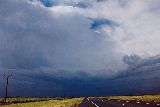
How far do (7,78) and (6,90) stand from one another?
15.9 ft

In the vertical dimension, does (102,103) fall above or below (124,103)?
above

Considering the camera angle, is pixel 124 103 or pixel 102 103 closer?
pixel 124 103

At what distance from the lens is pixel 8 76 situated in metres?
116

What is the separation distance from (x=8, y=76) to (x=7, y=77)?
0.62m

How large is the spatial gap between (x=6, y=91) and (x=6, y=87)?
5.53 ft

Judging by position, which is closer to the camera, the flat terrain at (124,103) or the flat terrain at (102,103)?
the flat terrain at (124,103)

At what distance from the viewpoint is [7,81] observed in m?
114

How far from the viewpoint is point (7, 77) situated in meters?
115

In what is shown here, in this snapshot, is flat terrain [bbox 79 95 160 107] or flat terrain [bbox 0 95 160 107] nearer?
flat terrain [bbox 79 95 160 107]

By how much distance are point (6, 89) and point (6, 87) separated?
0.96 meters

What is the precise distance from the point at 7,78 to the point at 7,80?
0.98 m

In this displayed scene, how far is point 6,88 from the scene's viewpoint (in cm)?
11312

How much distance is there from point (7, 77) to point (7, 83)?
101 inches

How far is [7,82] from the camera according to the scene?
374 ft
